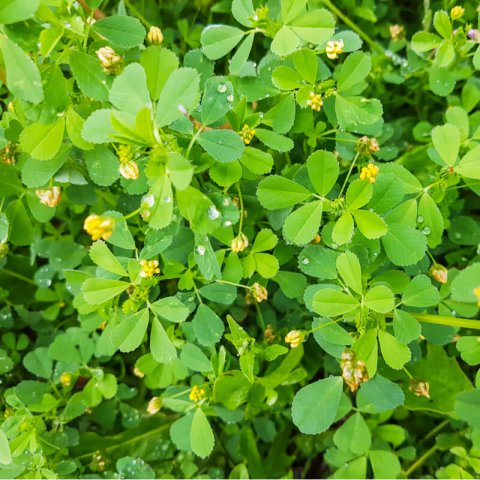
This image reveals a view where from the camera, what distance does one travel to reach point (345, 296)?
121 cm

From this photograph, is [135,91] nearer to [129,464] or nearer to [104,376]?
[104,376]

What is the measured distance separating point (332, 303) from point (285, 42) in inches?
24.6

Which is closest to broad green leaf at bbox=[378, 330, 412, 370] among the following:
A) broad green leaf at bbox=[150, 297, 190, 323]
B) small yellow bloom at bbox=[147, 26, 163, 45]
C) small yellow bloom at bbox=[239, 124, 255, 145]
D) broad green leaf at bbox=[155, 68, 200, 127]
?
broad green leaf at bbox=[150, 297, 190, 323]

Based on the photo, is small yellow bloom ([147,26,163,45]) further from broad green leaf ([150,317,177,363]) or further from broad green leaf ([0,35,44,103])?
broad green leaf ([150,317,177,363])

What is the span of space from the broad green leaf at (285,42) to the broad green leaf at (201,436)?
98cm

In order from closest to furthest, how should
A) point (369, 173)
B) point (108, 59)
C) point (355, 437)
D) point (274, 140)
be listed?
1. point (108, 59)
2. point (369, 173)
3. point (274, 140)
4. point (355, 437)

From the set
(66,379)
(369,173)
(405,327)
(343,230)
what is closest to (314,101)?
(369,173)

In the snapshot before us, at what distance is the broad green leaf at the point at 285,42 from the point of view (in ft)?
4.08

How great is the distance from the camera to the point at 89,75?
1172 mm

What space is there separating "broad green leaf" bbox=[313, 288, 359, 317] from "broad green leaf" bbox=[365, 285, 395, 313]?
0.11ft

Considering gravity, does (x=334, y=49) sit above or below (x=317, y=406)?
above

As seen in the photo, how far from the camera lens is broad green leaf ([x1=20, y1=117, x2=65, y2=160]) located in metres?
1.25

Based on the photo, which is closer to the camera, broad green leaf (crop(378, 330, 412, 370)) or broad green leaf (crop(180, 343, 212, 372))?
broad green leaf (crop(378, 330, 412, 370))

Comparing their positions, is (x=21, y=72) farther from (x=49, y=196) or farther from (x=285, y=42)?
(x=285, y=42)
